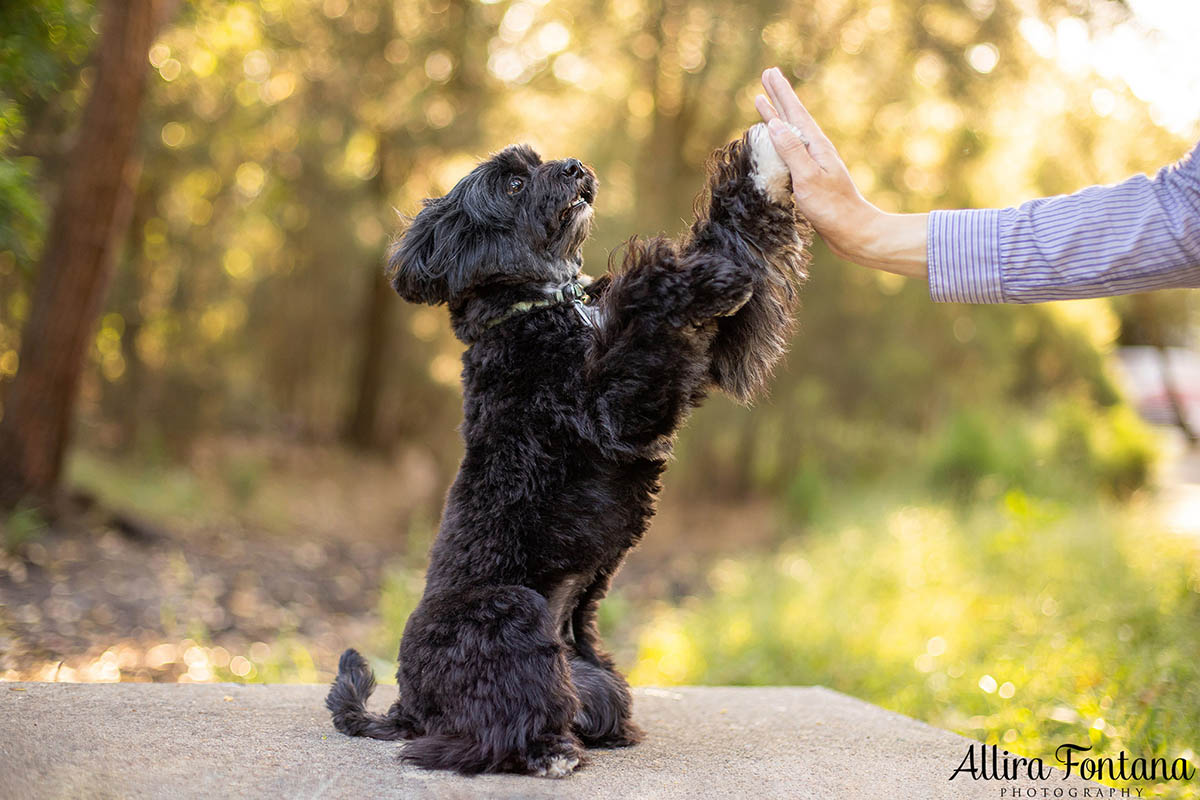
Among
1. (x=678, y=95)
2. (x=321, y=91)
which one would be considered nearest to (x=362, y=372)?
(x=321, y=91)

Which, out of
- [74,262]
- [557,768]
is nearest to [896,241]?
[557,768]

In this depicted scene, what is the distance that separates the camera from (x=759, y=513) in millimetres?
14922

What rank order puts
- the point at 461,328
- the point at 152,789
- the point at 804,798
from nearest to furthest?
the point at 152,789
the point at 804,798
the point at 461,328

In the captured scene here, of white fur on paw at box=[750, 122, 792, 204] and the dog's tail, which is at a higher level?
white fur on paw at box=[750, 122, 792, 204]

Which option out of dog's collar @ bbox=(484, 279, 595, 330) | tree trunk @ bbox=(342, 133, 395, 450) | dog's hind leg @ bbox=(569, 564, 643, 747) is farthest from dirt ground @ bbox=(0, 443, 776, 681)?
dog's collar @ bbox=(484, 279, 595, 330)

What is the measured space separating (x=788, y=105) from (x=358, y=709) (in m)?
2.40

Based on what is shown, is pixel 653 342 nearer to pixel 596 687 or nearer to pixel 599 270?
pixel 596 687

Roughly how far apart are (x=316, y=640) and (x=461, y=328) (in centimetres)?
569

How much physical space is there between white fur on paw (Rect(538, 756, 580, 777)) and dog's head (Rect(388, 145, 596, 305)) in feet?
4.71

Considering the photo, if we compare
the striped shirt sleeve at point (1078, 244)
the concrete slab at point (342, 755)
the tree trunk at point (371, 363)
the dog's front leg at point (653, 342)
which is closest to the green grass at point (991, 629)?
the concrete slab at point (342, 755)

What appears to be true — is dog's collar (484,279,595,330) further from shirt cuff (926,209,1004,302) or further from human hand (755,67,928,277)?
shirt cuff (926,209,1004,302)

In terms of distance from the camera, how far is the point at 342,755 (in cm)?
300

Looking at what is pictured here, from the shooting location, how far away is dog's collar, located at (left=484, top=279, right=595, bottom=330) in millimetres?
3020

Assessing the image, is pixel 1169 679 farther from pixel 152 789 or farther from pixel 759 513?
pixel 759 513
